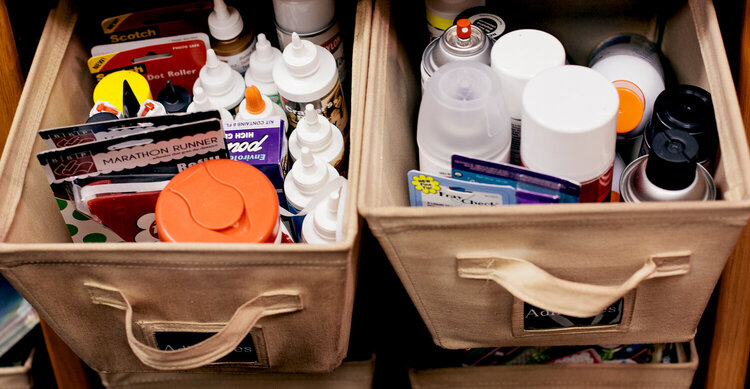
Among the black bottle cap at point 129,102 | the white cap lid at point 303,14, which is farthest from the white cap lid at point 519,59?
the black bottle cap at point 129,102

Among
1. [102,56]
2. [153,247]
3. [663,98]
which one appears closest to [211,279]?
[153,247]

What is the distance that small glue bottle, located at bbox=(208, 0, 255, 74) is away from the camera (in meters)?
0.85

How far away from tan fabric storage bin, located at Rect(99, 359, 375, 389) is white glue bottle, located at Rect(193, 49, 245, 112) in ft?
1.16

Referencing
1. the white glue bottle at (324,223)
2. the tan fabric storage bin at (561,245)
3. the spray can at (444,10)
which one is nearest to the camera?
the tan fabric storage bin at (561,245)

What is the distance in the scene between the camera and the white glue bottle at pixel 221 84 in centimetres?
82

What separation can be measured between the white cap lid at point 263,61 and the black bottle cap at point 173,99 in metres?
0.09

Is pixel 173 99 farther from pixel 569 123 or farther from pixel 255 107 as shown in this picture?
pixel 569 123

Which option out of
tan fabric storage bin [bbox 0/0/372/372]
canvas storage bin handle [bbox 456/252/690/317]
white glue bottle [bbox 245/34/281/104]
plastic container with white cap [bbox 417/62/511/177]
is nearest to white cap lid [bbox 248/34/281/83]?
white glue bottle [bbox 245/34/281/104]

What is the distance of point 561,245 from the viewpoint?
0.61m

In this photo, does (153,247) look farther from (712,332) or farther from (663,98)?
(712,332)

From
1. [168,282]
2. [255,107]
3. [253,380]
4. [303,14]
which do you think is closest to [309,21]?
[303,14]

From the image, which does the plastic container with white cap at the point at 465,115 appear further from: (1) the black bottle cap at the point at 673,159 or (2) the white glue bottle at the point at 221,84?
(2) the white glue bottle at the point at 221,84

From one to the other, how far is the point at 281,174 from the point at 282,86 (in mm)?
111

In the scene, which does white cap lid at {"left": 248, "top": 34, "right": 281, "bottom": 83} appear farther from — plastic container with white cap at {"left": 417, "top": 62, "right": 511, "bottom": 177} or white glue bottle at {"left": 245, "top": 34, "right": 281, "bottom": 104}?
plastic container with white cap at {"left": 417, "top": 62, "right": 511, "bottom": 177}
